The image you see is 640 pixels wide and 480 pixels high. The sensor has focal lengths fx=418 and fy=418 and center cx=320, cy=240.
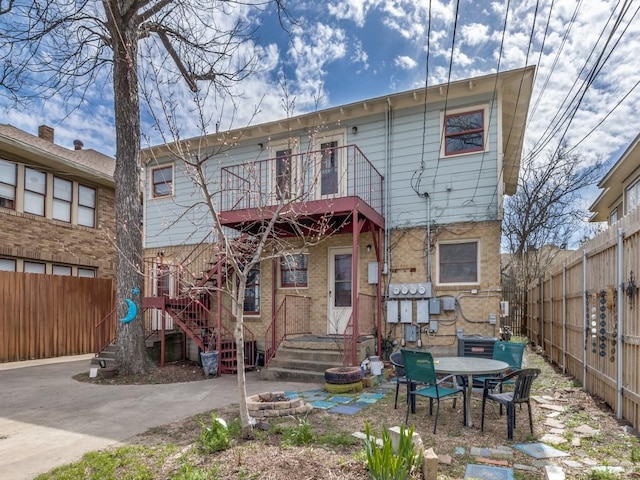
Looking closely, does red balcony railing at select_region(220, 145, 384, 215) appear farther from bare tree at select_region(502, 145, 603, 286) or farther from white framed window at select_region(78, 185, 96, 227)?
bare tree at select_region(502, 145, 603, 286)

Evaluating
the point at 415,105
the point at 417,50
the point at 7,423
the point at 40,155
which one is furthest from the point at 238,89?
the point at 40,155

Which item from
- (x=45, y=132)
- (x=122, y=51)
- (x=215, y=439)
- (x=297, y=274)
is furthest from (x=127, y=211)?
(x=45, y=132)

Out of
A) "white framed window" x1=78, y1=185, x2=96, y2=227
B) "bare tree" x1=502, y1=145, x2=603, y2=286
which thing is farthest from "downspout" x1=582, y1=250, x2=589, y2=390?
"white framed window" x1=78, y1=185, x2=96, y2=227

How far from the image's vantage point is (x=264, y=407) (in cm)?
546

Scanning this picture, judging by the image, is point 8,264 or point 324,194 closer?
point 324,194

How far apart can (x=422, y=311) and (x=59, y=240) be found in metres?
12.5

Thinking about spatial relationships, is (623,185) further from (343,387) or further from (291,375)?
(291,375)

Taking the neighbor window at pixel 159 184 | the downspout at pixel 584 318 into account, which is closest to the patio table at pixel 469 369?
the downspout at pixel 584 318

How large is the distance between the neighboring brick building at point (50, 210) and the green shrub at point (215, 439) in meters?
10.0

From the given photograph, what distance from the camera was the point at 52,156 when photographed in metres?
13.6

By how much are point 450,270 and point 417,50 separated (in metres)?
4.87

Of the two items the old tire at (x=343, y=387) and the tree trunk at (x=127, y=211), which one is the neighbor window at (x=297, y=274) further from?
the old tire at (x=343, y=387)

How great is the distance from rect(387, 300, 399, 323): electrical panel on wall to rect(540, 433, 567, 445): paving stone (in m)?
4.97

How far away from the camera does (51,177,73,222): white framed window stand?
47.8 feet
